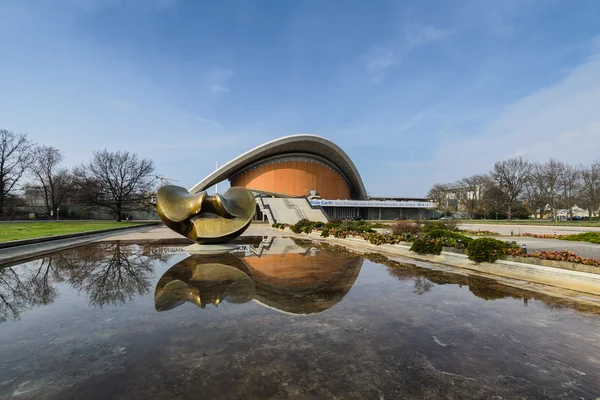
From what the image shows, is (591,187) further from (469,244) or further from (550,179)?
(469,244)

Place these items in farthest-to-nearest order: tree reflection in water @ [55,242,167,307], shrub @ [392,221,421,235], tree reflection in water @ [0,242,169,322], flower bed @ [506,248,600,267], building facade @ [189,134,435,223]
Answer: building facade @ [189,134,435,223] < shrub @ [392,221,421,235] < flower bed @ [506,248,600,267] < tree reflection in water @ [55,242,167,307] < tree reflection in water @ [0,242,169,322]

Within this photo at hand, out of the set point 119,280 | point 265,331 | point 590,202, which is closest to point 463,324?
point 265,331

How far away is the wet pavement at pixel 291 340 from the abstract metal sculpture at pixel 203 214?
543 cm

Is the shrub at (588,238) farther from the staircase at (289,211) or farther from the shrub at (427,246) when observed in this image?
the staircase at (289,211)

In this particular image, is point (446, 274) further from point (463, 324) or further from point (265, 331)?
point (265, 331)

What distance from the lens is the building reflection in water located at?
21.2 feet

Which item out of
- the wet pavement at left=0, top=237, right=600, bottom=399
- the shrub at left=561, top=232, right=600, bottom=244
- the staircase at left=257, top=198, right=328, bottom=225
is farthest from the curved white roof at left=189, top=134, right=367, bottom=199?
the wet pavement at left=0, top=237, right=600, bottom=399

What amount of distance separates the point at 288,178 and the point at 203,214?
145 feet

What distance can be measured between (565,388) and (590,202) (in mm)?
54578

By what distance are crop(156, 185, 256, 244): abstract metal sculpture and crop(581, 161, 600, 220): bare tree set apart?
4973 centimetres

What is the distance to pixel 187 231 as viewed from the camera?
14.5 meters

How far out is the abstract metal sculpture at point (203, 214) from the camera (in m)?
13.7

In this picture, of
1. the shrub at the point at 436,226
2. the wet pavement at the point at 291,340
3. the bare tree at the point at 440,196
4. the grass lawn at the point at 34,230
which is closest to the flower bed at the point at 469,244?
the wet pavement at the point at 291,340

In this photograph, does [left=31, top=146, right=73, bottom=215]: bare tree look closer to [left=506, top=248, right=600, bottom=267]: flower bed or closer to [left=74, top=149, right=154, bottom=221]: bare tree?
[left=74, top=149, right=154, bottom=221]: bare tree
